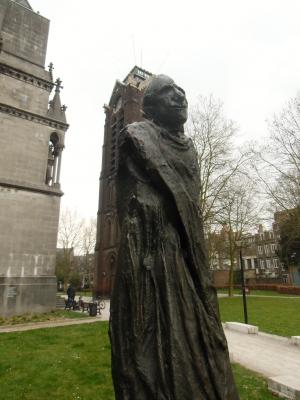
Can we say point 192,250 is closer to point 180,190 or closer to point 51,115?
point 180,190

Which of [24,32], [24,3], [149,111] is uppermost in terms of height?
[24,3]

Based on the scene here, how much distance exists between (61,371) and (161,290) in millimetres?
6042

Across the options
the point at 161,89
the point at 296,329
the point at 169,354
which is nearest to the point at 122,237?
the point at 169,354

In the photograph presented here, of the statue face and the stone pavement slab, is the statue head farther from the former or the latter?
the stone pavement slab

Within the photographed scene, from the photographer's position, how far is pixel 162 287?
2391mm

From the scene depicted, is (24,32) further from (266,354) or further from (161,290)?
(161,290)

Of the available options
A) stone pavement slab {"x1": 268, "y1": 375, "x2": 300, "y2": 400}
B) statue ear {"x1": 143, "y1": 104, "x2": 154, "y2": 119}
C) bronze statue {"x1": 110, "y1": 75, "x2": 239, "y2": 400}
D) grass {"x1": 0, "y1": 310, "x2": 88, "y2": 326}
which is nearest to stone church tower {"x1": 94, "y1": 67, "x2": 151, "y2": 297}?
grass {"x1": 0, "y1": 310, "x2": 88, "y2": 326}

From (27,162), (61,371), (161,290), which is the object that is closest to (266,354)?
(61,371)

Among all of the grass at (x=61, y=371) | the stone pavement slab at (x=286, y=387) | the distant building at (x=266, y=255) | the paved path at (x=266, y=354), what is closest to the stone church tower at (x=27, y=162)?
the grass at (x=61, y=371)

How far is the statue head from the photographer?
3.03 m

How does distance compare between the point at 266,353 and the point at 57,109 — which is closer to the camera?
the point at 266,353

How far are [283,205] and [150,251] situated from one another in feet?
70.3

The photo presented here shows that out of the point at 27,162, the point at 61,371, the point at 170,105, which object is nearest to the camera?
the point at 170,105

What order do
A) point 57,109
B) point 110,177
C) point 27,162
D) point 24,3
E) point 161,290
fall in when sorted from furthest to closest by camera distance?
point 110,177 → point 24,3 → point 57,109 → point 27,162 → point 161,290
